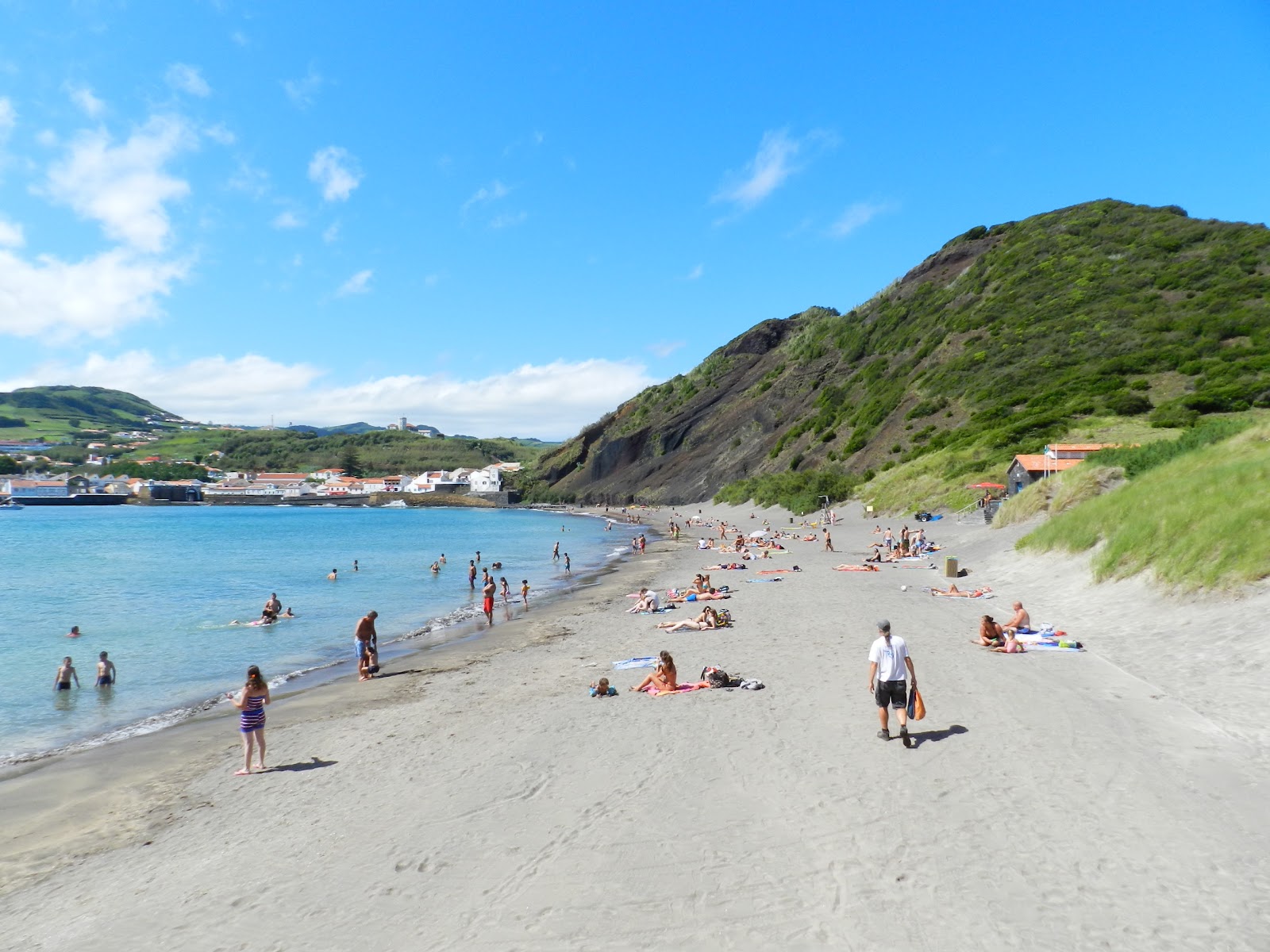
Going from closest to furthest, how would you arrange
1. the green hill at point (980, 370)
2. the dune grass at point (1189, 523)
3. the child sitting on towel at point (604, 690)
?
the child sitting on towel at point (604, 690) → the dune grass at point (1189, 523) → the green hill at point (980, 370)

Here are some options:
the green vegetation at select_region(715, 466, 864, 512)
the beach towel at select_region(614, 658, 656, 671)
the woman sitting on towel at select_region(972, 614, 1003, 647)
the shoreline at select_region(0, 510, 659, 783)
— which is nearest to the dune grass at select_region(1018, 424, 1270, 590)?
the woman sitting on towel at select_region(972, 614, 1003, 647)

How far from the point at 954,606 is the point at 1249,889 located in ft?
47.1

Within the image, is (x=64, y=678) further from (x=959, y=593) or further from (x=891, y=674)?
(x=959, y=593)

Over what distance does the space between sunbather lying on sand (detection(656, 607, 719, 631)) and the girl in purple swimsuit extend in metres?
10.4

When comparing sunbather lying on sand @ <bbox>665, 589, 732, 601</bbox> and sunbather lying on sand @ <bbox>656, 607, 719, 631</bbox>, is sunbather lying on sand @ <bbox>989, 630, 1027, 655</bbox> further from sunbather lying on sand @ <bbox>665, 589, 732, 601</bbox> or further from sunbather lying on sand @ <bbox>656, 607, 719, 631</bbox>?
sunbather lying on sand @ <bbox>665, 589, 732, 601</bbox>

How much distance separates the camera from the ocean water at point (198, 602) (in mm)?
15102

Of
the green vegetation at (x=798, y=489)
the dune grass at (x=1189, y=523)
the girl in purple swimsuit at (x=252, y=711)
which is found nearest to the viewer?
the girl in purple swimsuit at (x=252, y=711)

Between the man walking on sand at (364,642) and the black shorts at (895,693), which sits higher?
the black shorts at (895,693)

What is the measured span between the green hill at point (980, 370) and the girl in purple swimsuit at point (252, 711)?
133 feet

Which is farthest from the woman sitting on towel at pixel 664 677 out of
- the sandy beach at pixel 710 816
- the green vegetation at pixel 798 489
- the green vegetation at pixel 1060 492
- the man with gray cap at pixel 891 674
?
the green vegetation at pixel 798 489

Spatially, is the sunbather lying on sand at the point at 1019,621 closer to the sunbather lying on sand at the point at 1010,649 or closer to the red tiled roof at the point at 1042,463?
the sunbather lying on sand at the point at 1010,649

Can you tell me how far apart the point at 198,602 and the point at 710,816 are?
27.6m

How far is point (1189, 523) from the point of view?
15.5 m

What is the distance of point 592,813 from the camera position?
24.3 feet
